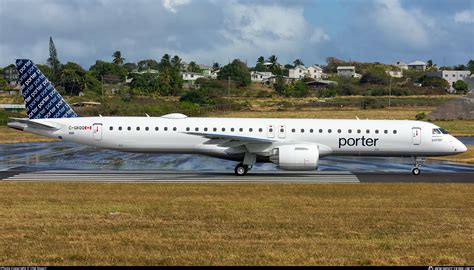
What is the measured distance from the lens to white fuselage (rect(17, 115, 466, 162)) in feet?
106

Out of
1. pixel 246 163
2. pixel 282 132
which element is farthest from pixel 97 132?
pixel 282 132

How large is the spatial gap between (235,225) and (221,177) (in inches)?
568

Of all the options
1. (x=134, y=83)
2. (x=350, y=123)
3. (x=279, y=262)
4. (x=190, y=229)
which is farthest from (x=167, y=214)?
(x=134, y=83)

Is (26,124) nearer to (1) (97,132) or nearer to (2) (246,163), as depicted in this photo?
(1) (97,132)

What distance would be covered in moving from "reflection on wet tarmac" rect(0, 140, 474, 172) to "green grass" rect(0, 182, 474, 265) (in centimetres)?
1019

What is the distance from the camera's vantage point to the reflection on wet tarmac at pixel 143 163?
35031 mm

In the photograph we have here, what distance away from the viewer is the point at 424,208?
19.5m

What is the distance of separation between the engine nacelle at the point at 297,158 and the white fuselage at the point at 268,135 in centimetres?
185

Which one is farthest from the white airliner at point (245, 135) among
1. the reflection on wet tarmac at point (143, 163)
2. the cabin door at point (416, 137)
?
the reflection on wet tarmac at point (143, 163)

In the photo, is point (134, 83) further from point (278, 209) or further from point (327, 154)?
point (278, 209)

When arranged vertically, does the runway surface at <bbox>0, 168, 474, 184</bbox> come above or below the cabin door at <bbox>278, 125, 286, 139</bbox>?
below

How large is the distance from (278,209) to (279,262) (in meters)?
7.07

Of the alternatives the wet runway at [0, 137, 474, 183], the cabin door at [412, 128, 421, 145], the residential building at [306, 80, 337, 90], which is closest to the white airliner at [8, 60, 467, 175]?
the cabin door at [412, 128, 421, 145]

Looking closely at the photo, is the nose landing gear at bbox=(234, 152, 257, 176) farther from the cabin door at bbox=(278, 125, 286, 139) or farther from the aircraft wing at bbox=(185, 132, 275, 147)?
the cabin door at bbox=(278, 125, 286, 139)
